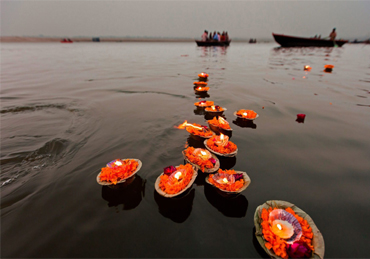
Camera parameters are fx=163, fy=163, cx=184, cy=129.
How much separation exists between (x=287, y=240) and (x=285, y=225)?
181 millimetres

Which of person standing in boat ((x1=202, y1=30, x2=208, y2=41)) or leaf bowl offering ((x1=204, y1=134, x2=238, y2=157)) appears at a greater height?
person standing in boat ((x1=202, y1=30, x2=208, y2=41))

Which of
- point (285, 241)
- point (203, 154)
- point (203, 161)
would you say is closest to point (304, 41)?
point (203, 154)

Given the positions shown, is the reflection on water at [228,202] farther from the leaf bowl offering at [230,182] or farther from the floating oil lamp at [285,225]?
the floating oil lamp at [285,225]

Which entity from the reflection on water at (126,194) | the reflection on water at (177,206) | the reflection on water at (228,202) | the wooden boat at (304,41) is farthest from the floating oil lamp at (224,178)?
the wooden boat at (304,41)

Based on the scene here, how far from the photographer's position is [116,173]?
3.14 meters

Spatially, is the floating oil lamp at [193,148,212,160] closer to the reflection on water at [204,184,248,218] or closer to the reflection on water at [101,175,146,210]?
the reflection on water at [204,184,248,218]

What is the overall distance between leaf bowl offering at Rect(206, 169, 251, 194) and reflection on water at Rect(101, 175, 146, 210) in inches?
59.1

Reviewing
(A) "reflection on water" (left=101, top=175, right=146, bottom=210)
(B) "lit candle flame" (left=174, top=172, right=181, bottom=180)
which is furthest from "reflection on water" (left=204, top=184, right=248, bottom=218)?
(A) "reflection on water" (left=101, top=175, right=146, bottom=210)

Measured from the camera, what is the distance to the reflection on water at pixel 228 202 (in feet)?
10.0

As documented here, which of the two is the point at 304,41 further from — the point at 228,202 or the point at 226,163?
the point at 228,202

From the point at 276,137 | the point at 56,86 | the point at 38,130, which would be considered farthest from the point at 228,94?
the point at 56,86

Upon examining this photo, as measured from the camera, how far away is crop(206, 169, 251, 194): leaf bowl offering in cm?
293

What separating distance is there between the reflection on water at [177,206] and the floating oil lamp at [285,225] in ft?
4.66

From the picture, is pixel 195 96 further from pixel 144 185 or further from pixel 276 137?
pixel 144 185
